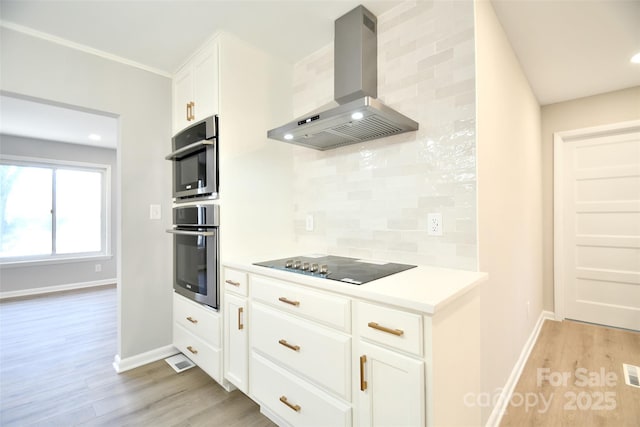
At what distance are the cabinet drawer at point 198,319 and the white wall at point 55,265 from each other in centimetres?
278

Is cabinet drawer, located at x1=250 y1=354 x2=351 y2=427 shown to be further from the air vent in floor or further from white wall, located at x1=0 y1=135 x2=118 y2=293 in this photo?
white wall, located at x1=0 y1=135 x2=118 y2=293

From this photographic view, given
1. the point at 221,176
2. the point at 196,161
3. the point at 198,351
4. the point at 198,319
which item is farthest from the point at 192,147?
the point at 198,351

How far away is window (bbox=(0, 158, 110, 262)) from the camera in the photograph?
4.43 m

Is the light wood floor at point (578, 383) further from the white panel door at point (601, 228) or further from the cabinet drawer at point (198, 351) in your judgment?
the cabinet drawer at point (198, 351)

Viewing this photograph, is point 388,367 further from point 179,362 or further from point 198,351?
point 179,362

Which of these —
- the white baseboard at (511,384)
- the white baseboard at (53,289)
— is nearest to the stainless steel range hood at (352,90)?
the white baseboard at (511,384)

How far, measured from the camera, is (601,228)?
3.09 m

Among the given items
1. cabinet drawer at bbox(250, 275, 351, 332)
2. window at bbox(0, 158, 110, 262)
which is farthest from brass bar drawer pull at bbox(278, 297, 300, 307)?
window at bbox(0, 158, 110, 262)

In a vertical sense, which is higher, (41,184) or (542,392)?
(41,184)

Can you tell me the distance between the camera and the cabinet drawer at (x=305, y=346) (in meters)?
1.23

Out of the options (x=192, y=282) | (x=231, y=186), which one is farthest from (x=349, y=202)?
(x=192, y=282)

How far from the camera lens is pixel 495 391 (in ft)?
5.49

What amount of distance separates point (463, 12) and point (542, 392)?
2.38 m

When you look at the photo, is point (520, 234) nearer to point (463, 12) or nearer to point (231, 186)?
point (463, 12)
